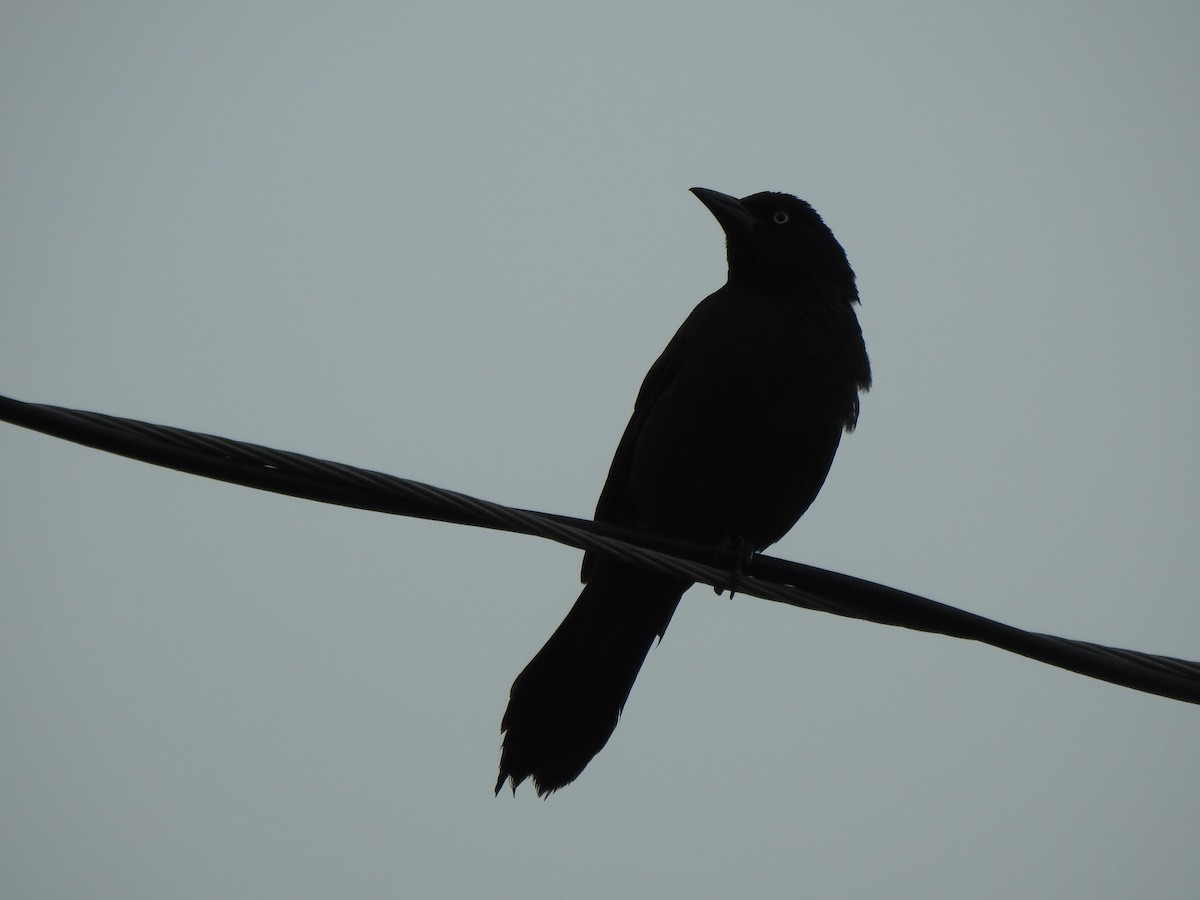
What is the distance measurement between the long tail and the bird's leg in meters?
0.29

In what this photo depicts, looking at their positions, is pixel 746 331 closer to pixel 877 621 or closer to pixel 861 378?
pixel 861 378

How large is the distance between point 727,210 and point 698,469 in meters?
1.63

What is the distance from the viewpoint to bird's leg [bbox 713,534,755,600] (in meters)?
2.92

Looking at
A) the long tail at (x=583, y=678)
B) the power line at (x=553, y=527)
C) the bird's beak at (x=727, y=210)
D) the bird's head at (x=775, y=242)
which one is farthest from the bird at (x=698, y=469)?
the power line at (x=553, y=527)

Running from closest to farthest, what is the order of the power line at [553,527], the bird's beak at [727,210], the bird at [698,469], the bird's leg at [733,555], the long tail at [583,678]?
the power line at [553,527], the bird's leg at [733,555], the bird at [698,469], the long tail at [583,678], the bird's beak at [727,210]

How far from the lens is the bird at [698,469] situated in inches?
173

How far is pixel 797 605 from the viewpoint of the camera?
2.88 m

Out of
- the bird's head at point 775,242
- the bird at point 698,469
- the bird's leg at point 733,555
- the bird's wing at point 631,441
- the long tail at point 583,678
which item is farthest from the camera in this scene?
the bird's head at point 775,242

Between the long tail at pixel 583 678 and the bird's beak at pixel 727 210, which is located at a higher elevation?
the bird's beak at pixel 727 210

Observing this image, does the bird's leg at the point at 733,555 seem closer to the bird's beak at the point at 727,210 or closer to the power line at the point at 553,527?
the power line at the point at 553,527

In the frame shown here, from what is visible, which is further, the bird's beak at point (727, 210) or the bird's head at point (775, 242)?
the bird's beak at point (727, 210)

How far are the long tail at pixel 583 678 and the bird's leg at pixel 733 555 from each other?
0.96 ft

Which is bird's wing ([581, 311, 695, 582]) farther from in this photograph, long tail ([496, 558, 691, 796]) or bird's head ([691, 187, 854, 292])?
bird's head ([691, 187, 854, 292])

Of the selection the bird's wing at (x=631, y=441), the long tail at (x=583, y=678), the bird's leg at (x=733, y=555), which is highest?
the bird's wing at (x=631, y=441)
